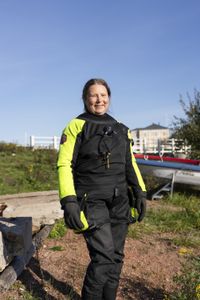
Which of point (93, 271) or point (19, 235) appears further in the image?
point (19, 235)

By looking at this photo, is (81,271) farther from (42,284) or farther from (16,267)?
(16,267)

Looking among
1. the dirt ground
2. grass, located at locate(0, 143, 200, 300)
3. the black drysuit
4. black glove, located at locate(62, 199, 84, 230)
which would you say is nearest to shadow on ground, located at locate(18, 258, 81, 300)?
the dirt ground

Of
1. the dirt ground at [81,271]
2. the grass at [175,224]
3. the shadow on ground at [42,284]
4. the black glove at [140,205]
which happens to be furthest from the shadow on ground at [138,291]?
the grass at [175,224]

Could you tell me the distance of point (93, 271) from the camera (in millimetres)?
3037

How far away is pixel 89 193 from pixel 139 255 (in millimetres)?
2018

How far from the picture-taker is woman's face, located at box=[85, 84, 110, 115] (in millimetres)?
3287

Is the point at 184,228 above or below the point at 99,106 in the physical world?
below

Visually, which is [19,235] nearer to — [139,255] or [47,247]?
[47,247]

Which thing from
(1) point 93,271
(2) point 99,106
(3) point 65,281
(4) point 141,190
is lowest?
(3) point 65,281

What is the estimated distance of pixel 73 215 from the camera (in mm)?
2834

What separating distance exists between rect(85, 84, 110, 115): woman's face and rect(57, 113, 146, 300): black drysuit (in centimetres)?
6

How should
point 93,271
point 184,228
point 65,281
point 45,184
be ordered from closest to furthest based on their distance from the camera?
point 93,271
point 65,281
point 184,228
point 45,184

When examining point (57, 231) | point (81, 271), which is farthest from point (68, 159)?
point (57, 231)

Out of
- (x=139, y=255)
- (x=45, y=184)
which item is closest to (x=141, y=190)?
(x=139, y=255)
